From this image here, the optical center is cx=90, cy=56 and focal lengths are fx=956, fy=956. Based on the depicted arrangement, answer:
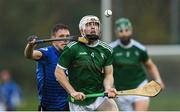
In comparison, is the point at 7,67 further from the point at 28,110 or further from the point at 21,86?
the point at 28,110

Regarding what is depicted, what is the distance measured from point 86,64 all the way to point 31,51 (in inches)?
32.6

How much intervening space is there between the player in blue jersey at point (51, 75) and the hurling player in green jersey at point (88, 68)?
846 mm

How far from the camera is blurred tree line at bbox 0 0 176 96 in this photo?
18812 mm

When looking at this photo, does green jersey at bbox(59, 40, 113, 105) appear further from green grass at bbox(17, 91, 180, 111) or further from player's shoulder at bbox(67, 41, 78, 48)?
green grass at bbox(17, 91, 180, 111)

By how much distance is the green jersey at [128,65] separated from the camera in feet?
46.4

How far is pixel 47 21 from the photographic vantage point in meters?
20.4

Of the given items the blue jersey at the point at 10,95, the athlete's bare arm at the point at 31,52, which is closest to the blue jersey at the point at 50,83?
the athlete's bare arm at the point at 31,52

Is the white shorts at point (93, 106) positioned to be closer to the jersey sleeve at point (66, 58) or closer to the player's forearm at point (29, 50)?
the jersey sleeve at point (66, 58)

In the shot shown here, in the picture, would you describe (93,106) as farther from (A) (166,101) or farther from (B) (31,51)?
(A) (166,101)

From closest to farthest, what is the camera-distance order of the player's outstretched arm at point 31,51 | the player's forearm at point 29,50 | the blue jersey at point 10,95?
the player's outstretched arm at point 31,51, the player's forearm at point 29,50, the blue jersey at point 10,95

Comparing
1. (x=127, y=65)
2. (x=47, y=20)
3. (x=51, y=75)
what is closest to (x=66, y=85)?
(x=51, y=75)

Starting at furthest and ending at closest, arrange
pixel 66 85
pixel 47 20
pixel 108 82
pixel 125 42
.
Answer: pixel 47 20 < pixel 125 42 < pixel 108 82 < pixel 66 85

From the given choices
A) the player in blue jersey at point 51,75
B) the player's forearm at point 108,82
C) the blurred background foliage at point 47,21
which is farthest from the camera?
the blurred background foliage at point 47,21

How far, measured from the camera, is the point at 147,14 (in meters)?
18.9
